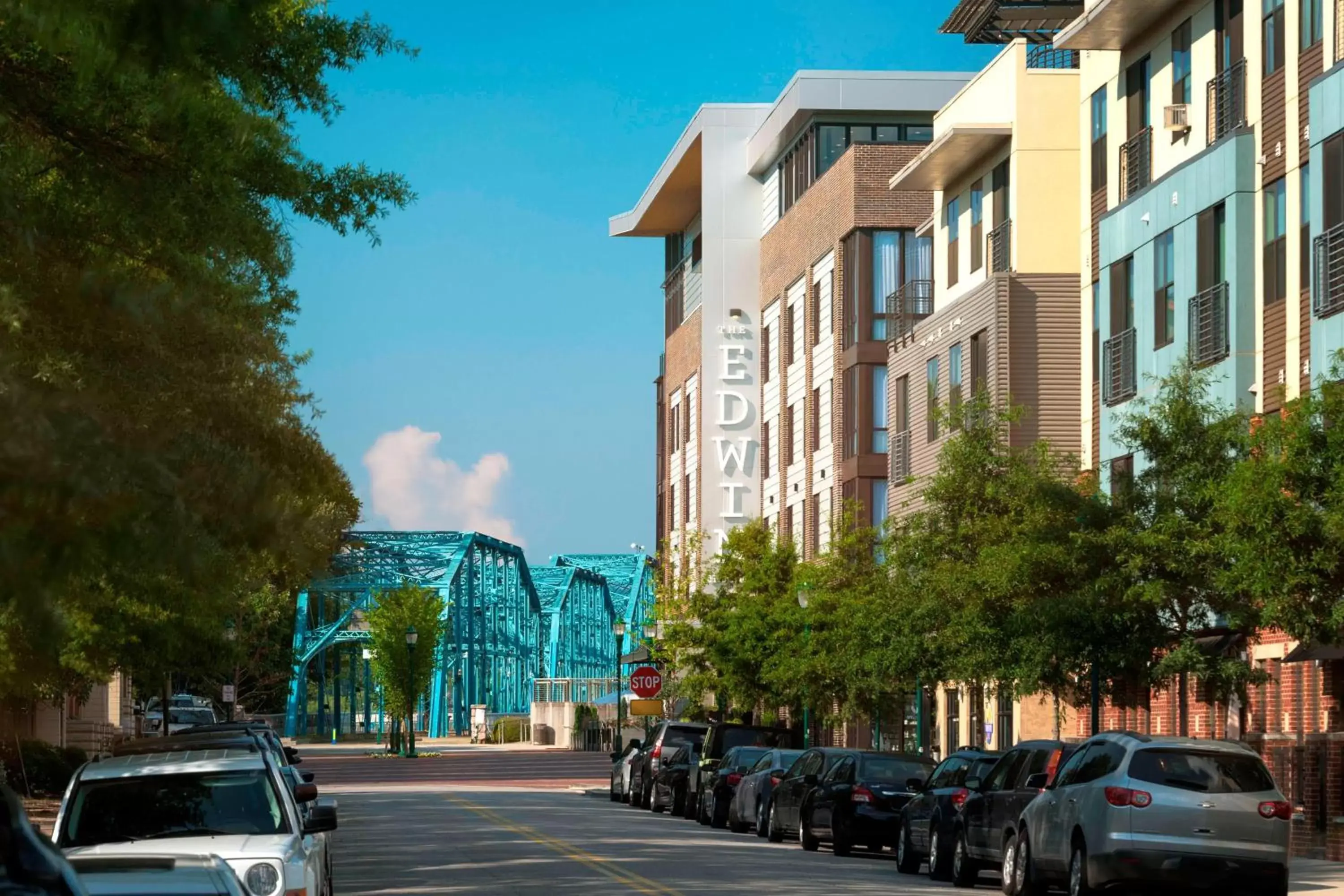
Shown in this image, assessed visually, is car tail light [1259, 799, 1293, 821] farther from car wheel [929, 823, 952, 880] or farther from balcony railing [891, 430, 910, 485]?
balcony railing [891, 430, 910, 485]

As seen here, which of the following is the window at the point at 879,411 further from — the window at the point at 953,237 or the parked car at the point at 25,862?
the parked car at the point at 25,862

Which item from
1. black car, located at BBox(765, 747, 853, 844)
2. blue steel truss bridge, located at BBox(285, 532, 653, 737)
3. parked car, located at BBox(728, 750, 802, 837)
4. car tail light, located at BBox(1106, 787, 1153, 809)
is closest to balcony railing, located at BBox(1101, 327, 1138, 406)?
parked car, located at BBox(728, 750, 802, 837)

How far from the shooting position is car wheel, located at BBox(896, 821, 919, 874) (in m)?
27.1

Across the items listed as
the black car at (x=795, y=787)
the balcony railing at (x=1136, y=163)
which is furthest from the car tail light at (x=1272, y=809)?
the balcony railing at (x=1136, y=163)

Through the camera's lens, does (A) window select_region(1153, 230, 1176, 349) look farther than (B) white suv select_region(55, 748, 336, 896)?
Yes

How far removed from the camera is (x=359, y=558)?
12938 centimetres

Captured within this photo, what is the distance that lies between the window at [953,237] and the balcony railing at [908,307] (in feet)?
8.15

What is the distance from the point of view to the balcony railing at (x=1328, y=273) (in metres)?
29.1

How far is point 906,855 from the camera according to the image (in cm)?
2720

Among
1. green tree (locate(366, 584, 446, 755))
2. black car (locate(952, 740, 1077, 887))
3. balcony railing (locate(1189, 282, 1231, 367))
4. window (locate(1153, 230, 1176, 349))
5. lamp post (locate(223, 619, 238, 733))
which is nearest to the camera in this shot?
black car (locate(952, 740, 1077, 887))

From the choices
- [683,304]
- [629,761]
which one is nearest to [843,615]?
[629,761]

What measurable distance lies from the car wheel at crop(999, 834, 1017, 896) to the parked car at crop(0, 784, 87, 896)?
736 inches

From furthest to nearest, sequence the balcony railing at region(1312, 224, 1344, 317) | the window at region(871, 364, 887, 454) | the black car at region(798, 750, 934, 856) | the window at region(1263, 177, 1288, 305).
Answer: the window at region(871, 364, 887, 454) → the window at region(1263, 177, 1288, 305) → the black car at region(798, 750, 934, 856) → the balcony railing at region(1312, 224, 1344, 317)

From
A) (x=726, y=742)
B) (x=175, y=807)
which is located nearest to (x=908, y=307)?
(x=726, y=742)
